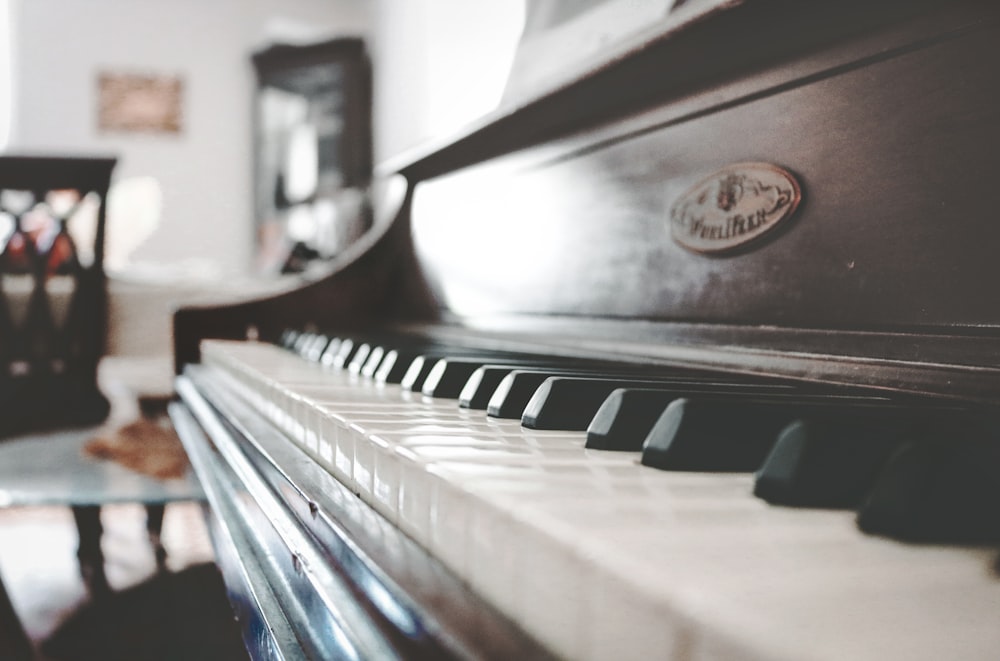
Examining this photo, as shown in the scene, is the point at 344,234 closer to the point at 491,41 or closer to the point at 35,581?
the point at 491,41

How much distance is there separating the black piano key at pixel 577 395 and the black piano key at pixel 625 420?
0.06m

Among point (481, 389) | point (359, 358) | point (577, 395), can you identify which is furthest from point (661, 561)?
point (359, 358)

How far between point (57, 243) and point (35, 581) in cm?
105

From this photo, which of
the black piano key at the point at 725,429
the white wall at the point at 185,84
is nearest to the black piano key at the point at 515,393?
the black piano key at the point at 725,429

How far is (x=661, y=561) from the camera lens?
0.32 metres

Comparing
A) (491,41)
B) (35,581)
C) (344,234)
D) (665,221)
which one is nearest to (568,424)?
(665,221)

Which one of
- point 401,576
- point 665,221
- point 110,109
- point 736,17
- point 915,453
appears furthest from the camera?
point 110,109

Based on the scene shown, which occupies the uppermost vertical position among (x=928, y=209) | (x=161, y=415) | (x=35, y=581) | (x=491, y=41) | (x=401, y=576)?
(x=491, y=41)

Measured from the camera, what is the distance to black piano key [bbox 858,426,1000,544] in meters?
0.35

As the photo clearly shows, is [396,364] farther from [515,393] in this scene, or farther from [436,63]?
[436,63]

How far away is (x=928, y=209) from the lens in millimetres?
688

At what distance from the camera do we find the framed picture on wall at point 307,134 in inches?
234

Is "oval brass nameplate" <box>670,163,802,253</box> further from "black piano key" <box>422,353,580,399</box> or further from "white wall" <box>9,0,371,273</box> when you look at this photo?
"white wall" <box>9,0,371,273</box>

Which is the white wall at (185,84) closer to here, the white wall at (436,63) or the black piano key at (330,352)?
the white wall at (436,63)
